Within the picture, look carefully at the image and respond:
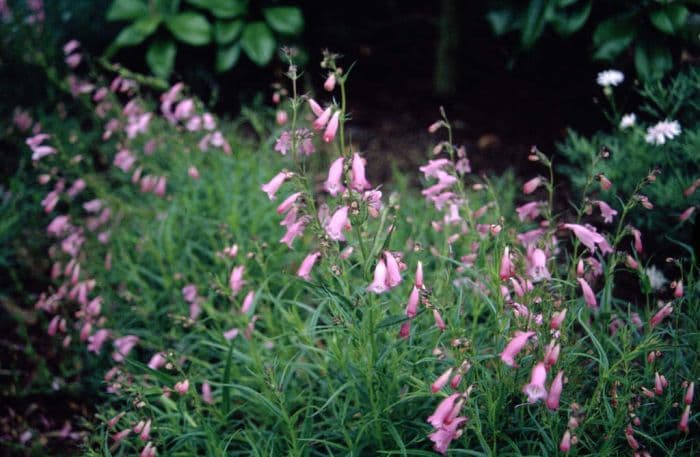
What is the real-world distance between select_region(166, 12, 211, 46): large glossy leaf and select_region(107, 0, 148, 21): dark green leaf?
0.86ft

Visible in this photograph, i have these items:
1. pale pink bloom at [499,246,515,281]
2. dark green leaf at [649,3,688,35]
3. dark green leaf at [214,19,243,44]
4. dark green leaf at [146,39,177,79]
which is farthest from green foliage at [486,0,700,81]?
dark green leaf at [146,39,177,79]

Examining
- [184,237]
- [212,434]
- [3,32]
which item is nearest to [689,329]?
[212,434]

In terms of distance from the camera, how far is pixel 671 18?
3518 mm

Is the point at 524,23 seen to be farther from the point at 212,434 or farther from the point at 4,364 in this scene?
the point at 4,364

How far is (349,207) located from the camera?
1.65m

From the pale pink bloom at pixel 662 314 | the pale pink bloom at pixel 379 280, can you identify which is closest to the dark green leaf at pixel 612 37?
the pale pink bloom at pixel 662 314

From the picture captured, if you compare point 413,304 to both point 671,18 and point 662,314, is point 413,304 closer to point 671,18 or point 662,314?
point 662,314

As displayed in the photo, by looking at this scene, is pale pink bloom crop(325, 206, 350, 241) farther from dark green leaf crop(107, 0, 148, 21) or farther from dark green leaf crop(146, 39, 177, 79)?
dark green leaf crop(107, 0, 148, 21)

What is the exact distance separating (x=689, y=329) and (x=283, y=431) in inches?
51.8

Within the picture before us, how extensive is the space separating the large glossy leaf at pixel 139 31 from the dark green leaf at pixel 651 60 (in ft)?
10.6

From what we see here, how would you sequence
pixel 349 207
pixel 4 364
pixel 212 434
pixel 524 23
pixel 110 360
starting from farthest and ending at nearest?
pixel 524 23 < pixel 4 364 < pixel 110 360 < pixel 212 434 < pixel 349 207

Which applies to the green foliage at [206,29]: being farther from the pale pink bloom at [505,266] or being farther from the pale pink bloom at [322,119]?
the pale pink bloom at [505,266]

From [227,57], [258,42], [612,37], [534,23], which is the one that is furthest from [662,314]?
[227,57]

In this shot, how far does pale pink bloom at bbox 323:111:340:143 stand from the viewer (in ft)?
5.28
